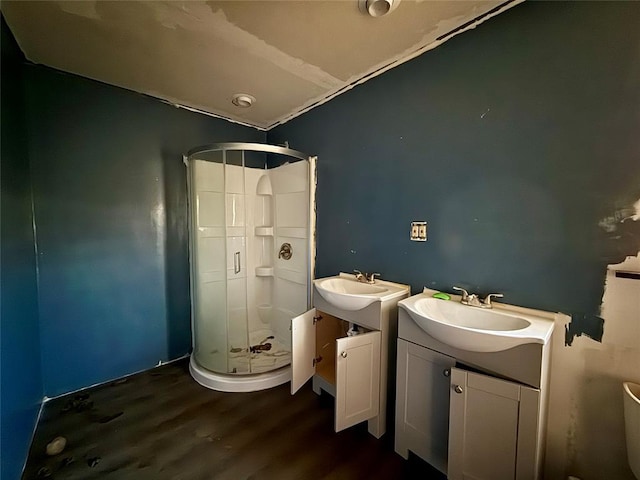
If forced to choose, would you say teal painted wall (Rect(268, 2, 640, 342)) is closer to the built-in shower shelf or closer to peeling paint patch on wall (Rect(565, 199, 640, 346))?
peeling paint patch on wall (Rect(565, 199, 640, 346))

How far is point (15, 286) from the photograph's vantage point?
1393 millimetres

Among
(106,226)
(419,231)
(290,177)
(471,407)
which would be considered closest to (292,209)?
(290,177)

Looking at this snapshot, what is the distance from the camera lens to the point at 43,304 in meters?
1.85

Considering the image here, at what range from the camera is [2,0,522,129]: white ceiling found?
1.33 m

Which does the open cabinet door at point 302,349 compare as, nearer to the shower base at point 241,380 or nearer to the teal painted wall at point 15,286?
the shower base at point 241,380

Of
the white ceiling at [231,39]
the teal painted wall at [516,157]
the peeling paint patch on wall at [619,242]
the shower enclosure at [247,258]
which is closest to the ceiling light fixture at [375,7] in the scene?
the white ceiling at [231,39]

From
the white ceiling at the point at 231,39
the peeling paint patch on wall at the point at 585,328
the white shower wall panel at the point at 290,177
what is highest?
the white ceiling at the point at 231,39

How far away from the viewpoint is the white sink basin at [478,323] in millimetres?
1010

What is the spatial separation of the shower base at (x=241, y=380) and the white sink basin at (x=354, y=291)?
89 cm

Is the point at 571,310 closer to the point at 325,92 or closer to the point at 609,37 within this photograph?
the point at 609,37

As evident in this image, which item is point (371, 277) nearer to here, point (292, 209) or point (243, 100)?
point (292, 209)

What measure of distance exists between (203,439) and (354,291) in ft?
4.28

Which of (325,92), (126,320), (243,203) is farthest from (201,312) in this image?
(325,92)

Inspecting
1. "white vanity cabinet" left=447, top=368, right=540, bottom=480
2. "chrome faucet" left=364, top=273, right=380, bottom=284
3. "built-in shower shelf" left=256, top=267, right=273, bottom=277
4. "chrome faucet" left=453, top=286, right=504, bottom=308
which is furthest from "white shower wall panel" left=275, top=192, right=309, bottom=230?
"white vanity cabinet" left=447, top=368, right=540, bottom=480
